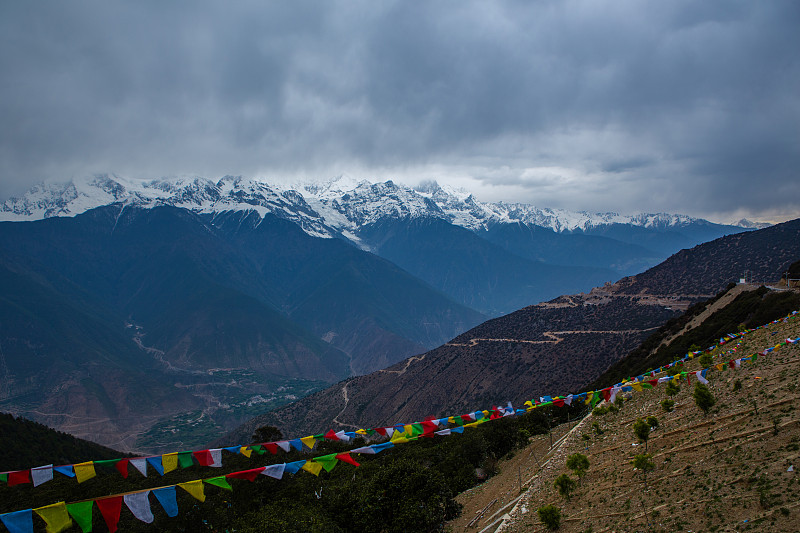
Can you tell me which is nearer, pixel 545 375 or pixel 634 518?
pixel 634 518

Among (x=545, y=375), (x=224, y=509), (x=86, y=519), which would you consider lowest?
(x=545, y=375)

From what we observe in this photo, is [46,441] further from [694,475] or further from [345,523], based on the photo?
[694,475]

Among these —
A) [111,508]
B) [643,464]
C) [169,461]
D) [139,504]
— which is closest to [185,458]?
[169,461]

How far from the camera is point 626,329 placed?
7588 cm

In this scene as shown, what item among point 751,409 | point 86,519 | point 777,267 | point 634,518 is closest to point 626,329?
point 777,267

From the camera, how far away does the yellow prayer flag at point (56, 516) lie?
15680 millimetres

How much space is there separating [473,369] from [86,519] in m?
79.0

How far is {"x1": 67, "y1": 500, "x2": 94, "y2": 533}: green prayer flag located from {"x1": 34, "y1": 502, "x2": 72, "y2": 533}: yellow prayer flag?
18cm

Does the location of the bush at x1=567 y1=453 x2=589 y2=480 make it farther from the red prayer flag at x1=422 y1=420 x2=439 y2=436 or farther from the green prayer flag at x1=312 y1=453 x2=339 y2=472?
the green prayer flag at x1=312 y1=453 x2=339 y2=472

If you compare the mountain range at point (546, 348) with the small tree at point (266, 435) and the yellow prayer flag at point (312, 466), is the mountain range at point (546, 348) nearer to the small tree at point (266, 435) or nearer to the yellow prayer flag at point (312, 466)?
the small tree at point (266, 435)

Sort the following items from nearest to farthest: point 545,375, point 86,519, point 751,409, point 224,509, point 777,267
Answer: point 86,519 < point 751,409 < point 224,509 < point 545,375 < point 777,267

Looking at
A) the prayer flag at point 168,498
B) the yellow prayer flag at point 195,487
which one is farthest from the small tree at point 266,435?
the prayer flag at point 168,498

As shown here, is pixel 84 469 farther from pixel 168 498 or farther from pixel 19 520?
pixel 168 498

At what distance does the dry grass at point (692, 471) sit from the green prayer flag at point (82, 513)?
14.0 metres
